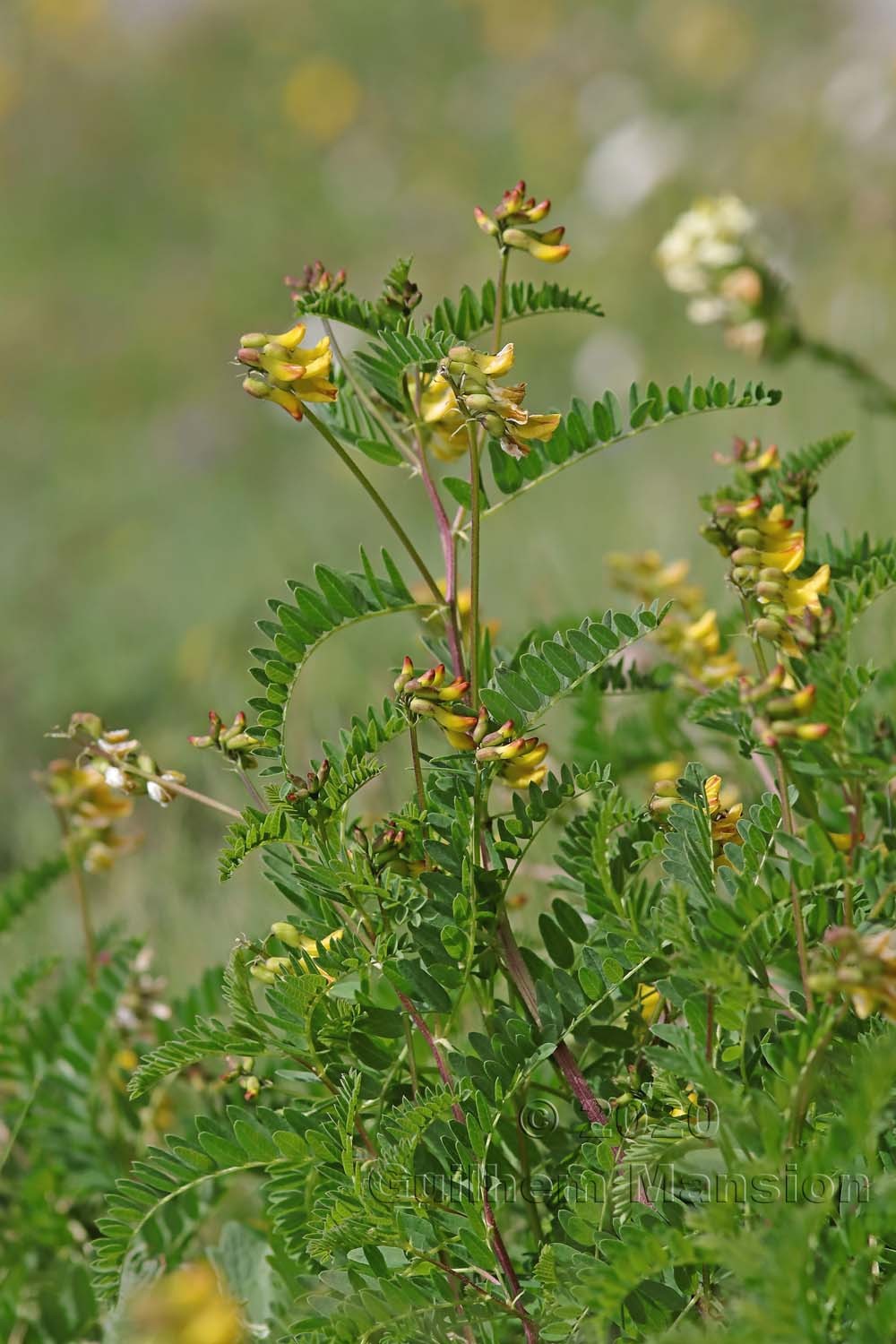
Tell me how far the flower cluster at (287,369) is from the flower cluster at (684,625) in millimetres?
385

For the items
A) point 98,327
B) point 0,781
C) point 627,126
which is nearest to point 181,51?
point 98,327

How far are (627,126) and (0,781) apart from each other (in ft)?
16.7

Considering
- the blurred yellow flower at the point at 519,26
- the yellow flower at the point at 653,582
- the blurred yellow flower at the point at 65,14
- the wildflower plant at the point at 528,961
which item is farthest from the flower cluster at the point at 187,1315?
the blurred yellow flower at the point at 65,14

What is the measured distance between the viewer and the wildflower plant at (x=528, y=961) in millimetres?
735

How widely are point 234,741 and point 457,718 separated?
165 millimetres

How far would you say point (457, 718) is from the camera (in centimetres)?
83

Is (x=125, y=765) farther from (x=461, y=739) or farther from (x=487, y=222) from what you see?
(x=487, y=222)

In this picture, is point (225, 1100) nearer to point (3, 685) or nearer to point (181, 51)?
point (3, 685)

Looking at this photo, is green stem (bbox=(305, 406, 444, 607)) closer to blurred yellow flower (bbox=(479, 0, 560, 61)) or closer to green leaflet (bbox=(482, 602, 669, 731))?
green leaflet (bbox=(482, 602, 669, 731))

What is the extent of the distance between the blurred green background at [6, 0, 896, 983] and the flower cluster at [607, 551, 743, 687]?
66 centimetres

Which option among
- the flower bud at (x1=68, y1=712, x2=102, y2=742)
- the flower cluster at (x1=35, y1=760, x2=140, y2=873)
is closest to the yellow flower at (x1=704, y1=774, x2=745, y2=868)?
the flower bud at (x1=68, y1=712, x2=102, y2=742)

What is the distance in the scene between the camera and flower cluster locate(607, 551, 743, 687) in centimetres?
126

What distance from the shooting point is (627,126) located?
23.0 ft

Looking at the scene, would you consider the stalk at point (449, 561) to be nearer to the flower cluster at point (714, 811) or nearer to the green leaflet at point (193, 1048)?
the flower cluster at point (714, 811)
